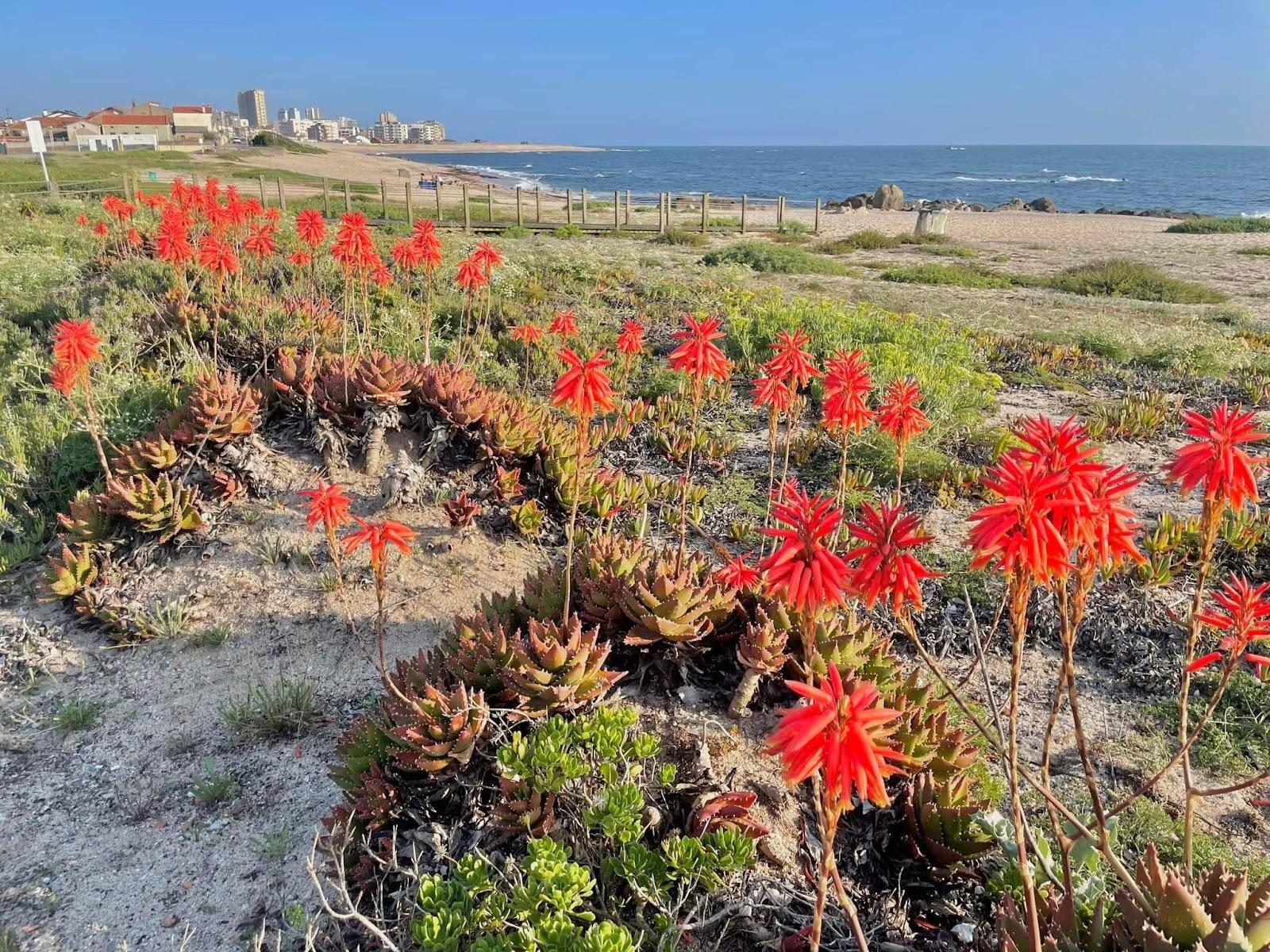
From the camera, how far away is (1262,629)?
86.7 inches

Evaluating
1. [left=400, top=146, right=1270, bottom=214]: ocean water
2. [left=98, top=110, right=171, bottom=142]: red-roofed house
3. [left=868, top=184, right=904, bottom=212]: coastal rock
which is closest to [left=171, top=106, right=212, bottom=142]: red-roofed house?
[left=98, top=110, right=171, bottom=142]: red-roofed house

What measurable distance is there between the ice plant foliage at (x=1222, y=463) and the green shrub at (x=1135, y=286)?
17.6 m

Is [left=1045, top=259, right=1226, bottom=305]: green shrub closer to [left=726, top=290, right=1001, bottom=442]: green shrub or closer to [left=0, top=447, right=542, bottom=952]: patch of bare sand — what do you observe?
[left=726, top=290, right=1001, bottom=442]: green shrub

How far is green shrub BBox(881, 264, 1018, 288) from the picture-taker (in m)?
17.7

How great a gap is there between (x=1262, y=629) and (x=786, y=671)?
1.72 meters

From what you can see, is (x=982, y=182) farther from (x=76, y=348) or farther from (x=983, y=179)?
(x=76, y=348)

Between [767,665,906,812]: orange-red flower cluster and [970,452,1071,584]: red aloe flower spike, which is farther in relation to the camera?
[970,452,1071,584]: red aloe flower spike

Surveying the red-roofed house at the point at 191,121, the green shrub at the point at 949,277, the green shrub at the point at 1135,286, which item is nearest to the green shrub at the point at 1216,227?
the green shrub at the point at 1135,286

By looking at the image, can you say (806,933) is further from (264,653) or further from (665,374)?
(665,374)

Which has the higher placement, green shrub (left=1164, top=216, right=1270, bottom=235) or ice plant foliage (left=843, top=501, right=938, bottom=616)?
green shrub (left=1164, top=216, right=1270, bottom=235)

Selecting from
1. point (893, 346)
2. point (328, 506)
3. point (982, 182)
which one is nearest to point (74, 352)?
point (328, 506)

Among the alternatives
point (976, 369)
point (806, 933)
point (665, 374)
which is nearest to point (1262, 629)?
point (806, 933)

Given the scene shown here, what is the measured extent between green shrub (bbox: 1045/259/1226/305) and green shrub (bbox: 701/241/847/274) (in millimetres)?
5239

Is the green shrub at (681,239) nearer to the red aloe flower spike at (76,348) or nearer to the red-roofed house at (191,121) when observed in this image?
the red aloe flower spike at (76,348)
